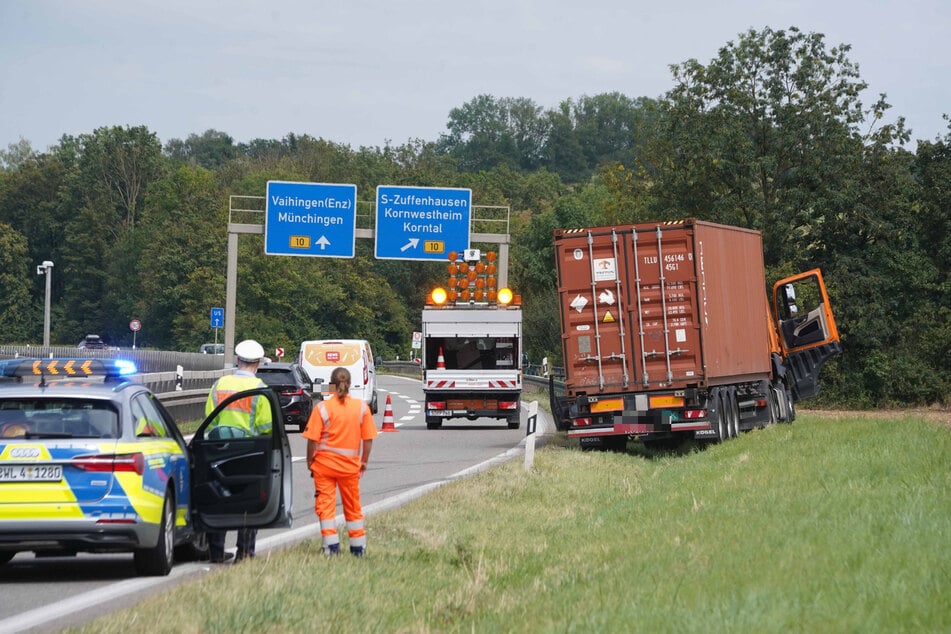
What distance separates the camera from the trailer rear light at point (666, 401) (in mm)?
22344

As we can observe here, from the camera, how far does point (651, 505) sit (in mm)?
13680

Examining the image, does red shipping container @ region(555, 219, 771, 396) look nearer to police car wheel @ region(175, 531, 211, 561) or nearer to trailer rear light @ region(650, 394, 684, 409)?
trailer rear light @ region(650, 394, 684, 409)

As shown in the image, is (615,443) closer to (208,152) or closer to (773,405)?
(773,405)

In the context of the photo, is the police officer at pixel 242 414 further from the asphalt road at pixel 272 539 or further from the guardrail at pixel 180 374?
the guardrail at pixel 180 374

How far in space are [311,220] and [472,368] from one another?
9663mm

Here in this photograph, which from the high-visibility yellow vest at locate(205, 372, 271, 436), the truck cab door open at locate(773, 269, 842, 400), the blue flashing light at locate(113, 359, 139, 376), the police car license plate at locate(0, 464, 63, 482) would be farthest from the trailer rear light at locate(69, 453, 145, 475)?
the truck cab door open at locate(773, 269, 842, 400)

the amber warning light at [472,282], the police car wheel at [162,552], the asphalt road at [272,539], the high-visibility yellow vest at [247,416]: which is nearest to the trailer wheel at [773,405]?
the asphalt road at [272,539]

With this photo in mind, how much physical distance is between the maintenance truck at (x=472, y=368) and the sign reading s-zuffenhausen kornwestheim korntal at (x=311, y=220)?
320 inches

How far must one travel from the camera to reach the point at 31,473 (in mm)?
9719

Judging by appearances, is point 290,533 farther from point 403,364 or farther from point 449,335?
point 403,364

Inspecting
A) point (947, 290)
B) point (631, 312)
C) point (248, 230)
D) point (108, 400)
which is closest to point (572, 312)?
point (631, 312)

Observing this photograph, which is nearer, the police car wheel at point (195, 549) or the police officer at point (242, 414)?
the police officer at point (242, 414)

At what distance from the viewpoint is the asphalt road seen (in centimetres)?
891

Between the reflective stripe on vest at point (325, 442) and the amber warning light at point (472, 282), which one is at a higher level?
the amber warning light at point (472, 282)
